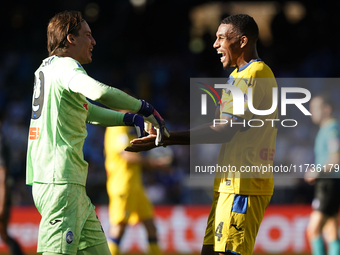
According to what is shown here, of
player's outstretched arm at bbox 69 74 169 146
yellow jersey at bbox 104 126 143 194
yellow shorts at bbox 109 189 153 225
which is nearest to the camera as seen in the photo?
player's outstretched arm at bbox 69 74 169 146

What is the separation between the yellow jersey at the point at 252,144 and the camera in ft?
11.6

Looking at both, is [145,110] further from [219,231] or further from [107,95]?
[219,231]

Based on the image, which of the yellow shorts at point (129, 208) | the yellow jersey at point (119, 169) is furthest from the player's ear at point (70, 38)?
the yellow shorts at point (129, 208)

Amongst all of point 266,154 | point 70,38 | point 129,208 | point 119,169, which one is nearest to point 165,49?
point 119,169

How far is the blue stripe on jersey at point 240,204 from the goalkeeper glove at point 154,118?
28.3 inches

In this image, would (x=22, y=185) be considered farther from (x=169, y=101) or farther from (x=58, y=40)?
(x=58, y=40)

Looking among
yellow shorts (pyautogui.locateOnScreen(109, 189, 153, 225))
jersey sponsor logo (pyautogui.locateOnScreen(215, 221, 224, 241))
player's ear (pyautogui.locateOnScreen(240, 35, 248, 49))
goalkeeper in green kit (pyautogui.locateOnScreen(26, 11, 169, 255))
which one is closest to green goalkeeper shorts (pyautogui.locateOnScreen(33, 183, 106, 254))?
goalkeeper in green kit (pyautogui.locateOnScreen(26, 11, 169, 255))

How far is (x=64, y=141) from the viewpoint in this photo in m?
3.39

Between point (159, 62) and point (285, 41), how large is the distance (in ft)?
13.8

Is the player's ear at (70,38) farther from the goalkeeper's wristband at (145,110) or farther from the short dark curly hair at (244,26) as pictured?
the short dark curly hair at (244,26)

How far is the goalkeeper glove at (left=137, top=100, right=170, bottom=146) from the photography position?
3219 millimetres

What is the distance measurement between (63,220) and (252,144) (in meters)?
1.51

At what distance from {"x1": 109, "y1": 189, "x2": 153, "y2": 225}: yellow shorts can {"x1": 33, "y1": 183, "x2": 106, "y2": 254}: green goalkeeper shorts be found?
367 cm

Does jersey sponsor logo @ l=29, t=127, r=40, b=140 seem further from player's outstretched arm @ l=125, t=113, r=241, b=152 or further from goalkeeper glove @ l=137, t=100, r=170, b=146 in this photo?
player's outstretched arm @ l=125, t=113, r=241, b=152
